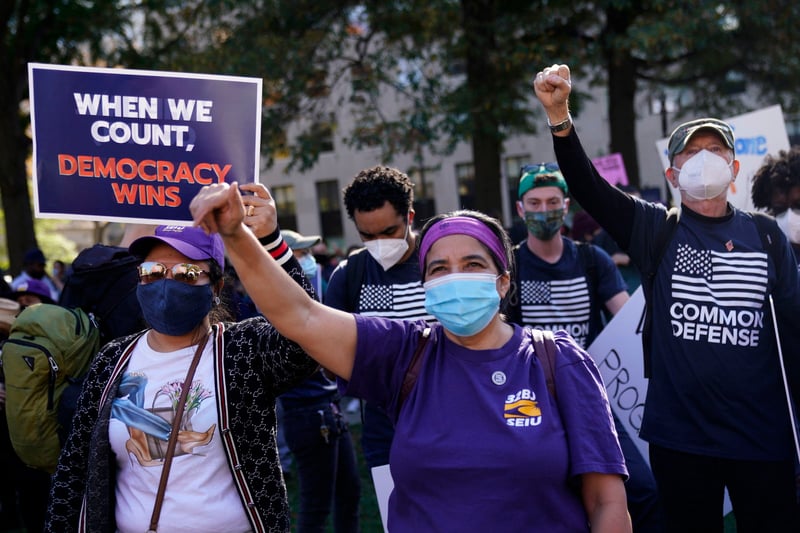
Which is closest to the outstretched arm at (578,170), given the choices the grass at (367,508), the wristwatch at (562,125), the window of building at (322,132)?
the wristwatch at (562,125)

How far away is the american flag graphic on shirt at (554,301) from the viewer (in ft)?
14.8

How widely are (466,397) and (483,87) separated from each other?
11.9 metres

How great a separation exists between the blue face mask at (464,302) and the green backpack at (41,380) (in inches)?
76.8

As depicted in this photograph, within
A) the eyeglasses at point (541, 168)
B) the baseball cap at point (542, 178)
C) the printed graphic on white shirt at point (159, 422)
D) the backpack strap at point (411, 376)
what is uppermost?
the eyeglasses at point (541, 168)

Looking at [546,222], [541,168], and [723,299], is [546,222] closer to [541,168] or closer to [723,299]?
[541,168]

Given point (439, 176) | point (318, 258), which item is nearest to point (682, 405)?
point (318, 258)

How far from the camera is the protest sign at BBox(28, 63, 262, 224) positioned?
308cm

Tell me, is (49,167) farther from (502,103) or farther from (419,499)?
(502,103)

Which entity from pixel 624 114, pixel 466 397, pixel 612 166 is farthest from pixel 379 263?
pixel 624 114

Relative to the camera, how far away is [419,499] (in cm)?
242

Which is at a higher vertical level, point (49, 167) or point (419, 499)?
point (49, 167)

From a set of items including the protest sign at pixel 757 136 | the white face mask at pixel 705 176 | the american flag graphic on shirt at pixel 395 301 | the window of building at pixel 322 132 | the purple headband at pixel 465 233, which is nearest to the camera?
the purple headband at pixel 465 233

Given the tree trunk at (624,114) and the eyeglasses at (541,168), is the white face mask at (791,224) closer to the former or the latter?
the eyeglasses at (541,168)

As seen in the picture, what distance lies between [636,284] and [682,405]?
107 inches
